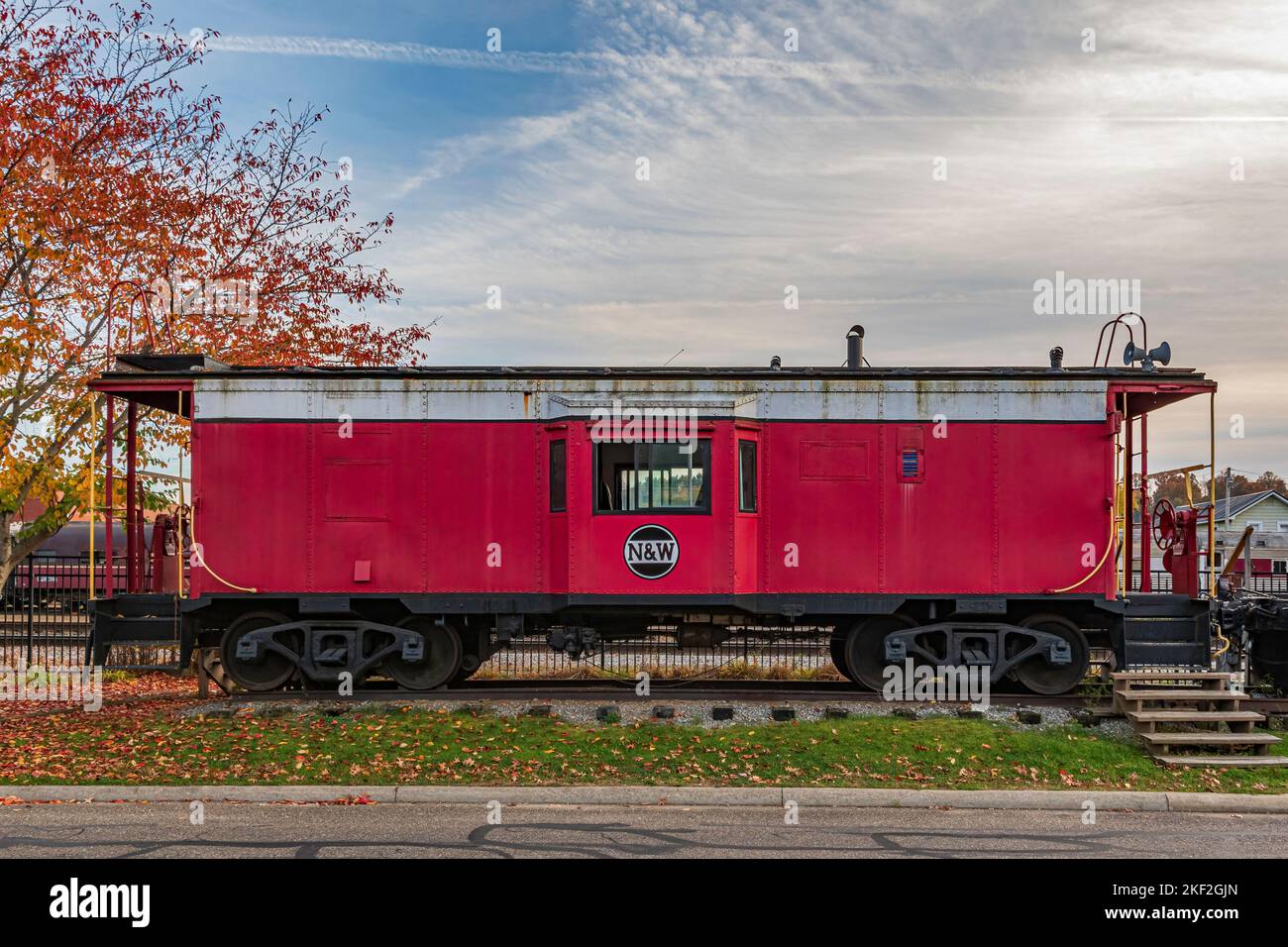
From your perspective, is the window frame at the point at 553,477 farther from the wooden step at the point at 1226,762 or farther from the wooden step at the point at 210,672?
the wooden step at the point at 1226,762

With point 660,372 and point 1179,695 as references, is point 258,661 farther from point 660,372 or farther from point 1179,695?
point 1179,695

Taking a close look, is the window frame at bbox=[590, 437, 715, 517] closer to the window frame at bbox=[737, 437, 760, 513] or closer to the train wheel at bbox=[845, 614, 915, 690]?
the window frame at bbox=[737, 437, 760, 513]

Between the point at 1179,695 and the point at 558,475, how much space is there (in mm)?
7514

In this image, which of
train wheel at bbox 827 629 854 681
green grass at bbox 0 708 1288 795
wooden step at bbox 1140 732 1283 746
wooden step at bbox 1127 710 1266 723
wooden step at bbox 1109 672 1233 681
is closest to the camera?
green grass at bbox 0 708 1288 795

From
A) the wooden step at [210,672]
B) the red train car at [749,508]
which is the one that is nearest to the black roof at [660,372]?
the red train car at [749,508]

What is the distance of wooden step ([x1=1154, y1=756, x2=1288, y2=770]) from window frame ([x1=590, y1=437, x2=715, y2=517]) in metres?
5.62

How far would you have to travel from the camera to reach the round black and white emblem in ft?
42.7

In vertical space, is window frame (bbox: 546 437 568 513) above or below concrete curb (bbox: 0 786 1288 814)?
above

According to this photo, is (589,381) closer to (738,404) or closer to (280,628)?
(738,404)

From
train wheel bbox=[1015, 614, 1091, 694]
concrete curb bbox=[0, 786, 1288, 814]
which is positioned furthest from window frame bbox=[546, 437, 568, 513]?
train wheel bbox=[1015, 614, 1091, 694]

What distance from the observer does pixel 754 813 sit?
888 centimetres

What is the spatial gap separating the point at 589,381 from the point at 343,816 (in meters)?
6.42

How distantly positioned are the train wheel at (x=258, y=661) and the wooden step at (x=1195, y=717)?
396 inches

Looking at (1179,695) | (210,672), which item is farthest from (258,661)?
(1179,695)
